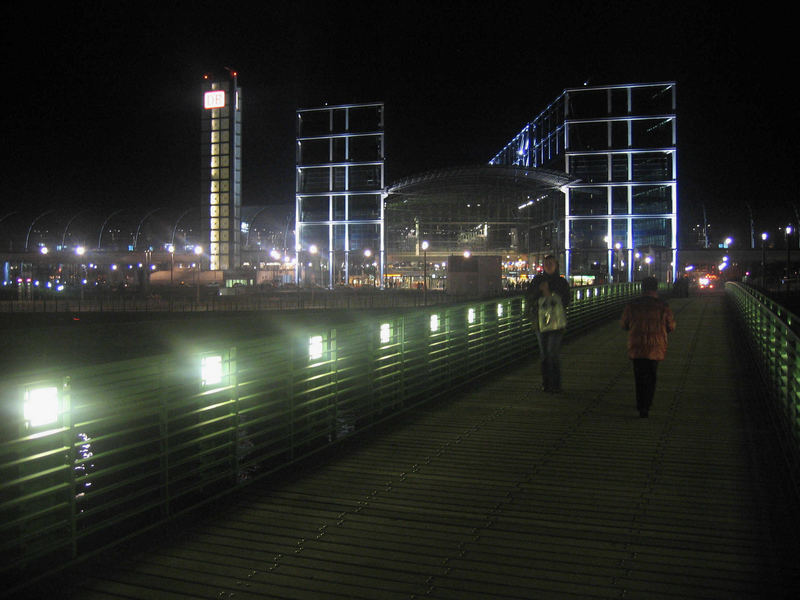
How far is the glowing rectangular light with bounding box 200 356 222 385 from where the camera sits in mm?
5811

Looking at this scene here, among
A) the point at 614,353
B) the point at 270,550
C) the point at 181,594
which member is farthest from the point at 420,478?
the point at 614,353

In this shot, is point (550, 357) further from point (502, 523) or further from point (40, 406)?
point (40, 406)

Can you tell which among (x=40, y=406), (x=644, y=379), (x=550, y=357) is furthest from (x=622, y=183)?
(x=40, y=406)

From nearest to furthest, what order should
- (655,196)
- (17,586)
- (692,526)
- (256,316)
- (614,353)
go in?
(17,586) < (692,526) < (614,353) < (256,316) < (655,196)

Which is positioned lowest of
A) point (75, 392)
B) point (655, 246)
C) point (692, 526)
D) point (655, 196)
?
point (692, 526)

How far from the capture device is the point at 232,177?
220 ft

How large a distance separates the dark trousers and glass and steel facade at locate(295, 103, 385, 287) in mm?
60370

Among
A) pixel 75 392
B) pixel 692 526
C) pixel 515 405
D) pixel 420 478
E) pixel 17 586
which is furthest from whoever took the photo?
pixel 515 405

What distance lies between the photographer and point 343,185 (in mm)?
71562

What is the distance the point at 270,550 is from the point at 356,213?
6796 cm

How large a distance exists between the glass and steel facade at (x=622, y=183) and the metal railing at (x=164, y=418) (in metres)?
57.7

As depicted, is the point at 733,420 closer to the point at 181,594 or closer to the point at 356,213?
the point at 181,594

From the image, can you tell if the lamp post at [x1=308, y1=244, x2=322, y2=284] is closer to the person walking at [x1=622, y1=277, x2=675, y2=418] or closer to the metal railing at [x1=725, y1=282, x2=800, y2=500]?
the metal railing at [x1=725, y1=282, x2=800, y2=500]

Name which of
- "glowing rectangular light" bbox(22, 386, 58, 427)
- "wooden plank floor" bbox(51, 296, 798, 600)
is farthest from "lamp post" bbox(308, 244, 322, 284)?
"glowing rectangular light" bbox(22, 386, 58, 427)
